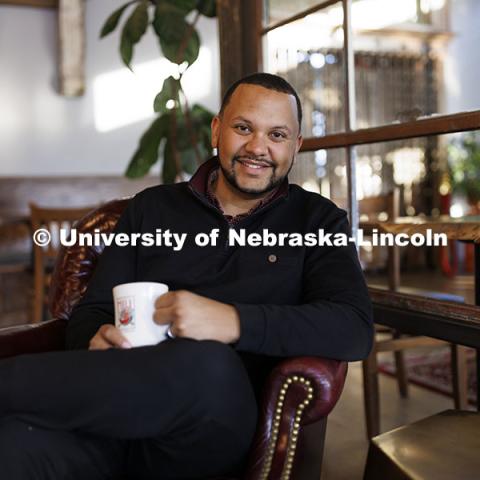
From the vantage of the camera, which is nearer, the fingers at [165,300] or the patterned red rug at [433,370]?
the fingers at [165,300]

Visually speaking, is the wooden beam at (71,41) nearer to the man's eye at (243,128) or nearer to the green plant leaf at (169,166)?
the green plant leaf at (169,166)

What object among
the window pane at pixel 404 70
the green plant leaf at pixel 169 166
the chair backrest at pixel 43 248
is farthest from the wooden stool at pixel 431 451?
the window pane at pixel 404 70

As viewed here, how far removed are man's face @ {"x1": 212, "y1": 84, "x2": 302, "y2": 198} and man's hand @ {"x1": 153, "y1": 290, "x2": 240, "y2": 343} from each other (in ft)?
1.55

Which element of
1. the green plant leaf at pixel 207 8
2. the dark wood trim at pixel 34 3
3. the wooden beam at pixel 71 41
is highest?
the dark wood trim at pixel 34 3

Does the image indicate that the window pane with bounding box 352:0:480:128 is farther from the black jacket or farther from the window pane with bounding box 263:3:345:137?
the black jacket

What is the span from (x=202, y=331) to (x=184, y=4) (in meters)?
2.19

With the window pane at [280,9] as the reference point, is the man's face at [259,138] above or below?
below

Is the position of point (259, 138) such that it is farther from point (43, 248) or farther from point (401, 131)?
point (43, 248)

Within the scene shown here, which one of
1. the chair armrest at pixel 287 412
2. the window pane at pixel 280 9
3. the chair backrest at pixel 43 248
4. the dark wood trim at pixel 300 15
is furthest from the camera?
the chair backrest at pixel 43 248

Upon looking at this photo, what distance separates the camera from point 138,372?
1.12m

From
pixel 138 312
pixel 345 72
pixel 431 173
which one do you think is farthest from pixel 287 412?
pixel 431 173

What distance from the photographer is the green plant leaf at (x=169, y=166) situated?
129 inches

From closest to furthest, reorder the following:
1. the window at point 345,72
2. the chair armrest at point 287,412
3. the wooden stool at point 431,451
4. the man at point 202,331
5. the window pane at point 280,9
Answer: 1. the man at point 202,331
2. the chair armrest at point 287,412
3. the wooden stool at point 431,451
4. the window at point 345,72
5. the window pane at point 280,9

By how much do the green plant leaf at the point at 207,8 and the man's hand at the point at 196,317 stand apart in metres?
2.13
